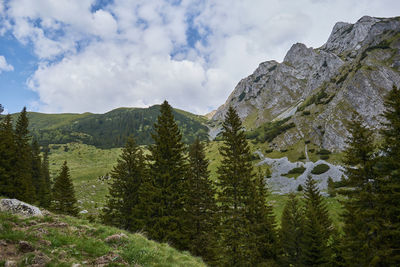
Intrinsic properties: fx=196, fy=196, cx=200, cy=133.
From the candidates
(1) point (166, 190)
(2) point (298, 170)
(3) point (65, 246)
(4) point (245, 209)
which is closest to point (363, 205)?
(4) point (245, 209)

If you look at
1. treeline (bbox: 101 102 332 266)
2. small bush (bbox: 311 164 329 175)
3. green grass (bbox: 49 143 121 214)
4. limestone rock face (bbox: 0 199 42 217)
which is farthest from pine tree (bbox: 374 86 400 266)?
green grass (bbox: 49 143 121 214)

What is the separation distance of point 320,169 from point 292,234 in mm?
41586

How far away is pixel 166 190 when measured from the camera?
74.2 feet

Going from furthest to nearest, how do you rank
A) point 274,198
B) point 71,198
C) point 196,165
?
1. point 274,198
2. point 71,198
3. point 196,165

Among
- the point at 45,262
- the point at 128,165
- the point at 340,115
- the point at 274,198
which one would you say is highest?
the point at 340,115

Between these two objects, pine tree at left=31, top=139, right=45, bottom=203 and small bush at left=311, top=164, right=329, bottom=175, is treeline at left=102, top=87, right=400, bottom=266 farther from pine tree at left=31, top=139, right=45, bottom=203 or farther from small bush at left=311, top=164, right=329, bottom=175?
small bush at left=311, top=164, right=329, bottom=175

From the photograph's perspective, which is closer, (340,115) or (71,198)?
(71,198)

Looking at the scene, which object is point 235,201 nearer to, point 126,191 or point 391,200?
point 391,200

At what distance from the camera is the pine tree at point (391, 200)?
1455 cm

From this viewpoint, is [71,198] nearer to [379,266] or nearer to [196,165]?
[196,165]

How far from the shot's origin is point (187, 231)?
22.0 meters

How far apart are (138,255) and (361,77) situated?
340ft

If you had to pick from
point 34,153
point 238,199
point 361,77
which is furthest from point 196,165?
point 361,77

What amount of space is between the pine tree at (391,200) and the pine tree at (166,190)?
17043 millimetres
